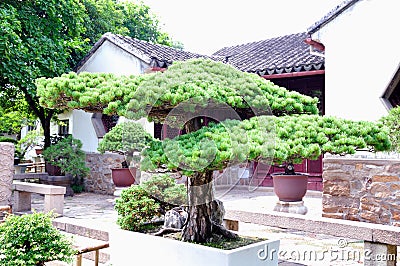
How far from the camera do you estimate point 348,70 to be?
803cm

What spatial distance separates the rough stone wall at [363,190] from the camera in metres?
5.91

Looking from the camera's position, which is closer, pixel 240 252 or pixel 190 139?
pixel 190 139

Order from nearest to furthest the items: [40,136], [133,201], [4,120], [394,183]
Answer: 1. [133,201]
2. [394,183]
3. [4,120]
4. [40,136]

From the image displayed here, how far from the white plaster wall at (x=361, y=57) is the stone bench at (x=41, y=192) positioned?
205 inches

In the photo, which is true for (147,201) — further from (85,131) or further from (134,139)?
(85,131)

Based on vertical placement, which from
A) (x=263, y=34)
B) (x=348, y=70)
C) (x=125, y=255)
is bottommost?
(x=125, y=255)

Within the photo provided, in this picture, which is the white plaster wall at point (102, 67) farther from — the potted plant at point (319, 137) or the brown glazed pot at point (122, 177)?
the potted plant at point (319, 137)

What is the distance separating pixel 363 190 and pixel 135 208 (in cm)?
366

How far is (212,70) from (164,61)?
21.3 feet

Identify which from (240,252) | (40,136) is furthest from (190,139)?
(40,136)

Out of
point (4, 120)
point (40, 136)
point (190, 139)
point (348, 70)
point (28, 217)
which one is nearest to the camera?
point (190, 139)

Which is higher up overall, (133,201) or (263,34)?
(263,34)

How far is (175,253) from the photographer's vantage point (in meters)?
3.30

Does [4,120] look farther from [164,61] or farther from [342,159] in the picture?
[342,159]
